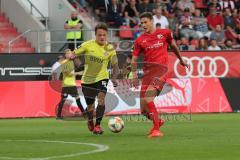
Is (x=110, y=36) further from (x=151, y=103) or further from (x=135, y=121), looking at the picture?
(x=151, y=103)

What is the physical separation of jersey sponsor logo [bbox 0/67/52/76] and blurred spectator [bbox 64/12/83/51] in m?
2.83

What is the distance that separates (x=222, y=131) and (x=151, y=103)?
230 cm

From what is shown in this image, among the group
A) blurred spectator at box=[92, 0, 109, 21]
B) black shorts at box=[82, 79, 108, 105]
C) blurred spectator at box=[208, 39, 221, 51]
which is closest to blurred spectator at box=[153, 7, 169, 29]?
blurred spectator at box=[208, 39, 221, 51]

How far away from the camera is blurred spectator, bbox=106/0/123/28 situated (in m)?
32.4

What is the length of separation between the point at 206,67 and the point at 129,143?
15443 millimetres

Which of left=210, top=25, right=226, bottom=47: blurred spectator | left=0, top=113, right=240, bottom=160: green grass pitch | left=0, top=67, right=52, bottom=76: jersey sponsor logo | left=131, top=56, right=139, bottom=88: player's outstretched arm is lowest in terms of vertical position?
left=0, top=113, right=240, bottom=160: green grass pitch

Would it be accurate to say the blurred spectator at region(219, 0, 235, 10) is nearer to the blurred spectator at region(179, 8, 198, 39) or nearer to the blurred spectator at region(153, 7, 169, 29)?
the blurred spectator at region(179, 8, 198, 39)

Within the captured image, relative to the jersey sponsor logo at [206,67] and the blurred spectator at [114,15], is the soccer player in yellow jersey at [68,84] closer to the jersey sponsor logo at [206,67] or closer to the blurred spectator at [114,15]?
the jersey sponsor logo at [206,67]

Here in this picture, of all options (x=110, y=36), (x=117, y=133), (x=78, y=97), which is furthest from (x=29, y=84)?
(x=117, y=133)

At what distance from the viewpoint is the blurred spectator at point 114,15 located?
32375mm

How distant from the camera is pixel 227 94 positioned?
93.2 ft

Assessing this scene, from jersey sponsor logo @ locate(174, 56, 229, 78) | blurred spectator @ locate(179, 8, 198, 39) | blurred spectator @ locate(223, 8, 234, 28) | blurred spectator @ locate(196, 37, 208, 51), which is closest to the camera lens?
jersey sponsor logo @ locate(174, 56, 229, 78)

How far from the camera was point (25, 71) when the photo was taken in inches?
1101

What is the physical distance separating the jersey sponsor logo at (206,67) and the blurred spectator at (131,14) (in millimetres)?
3971
